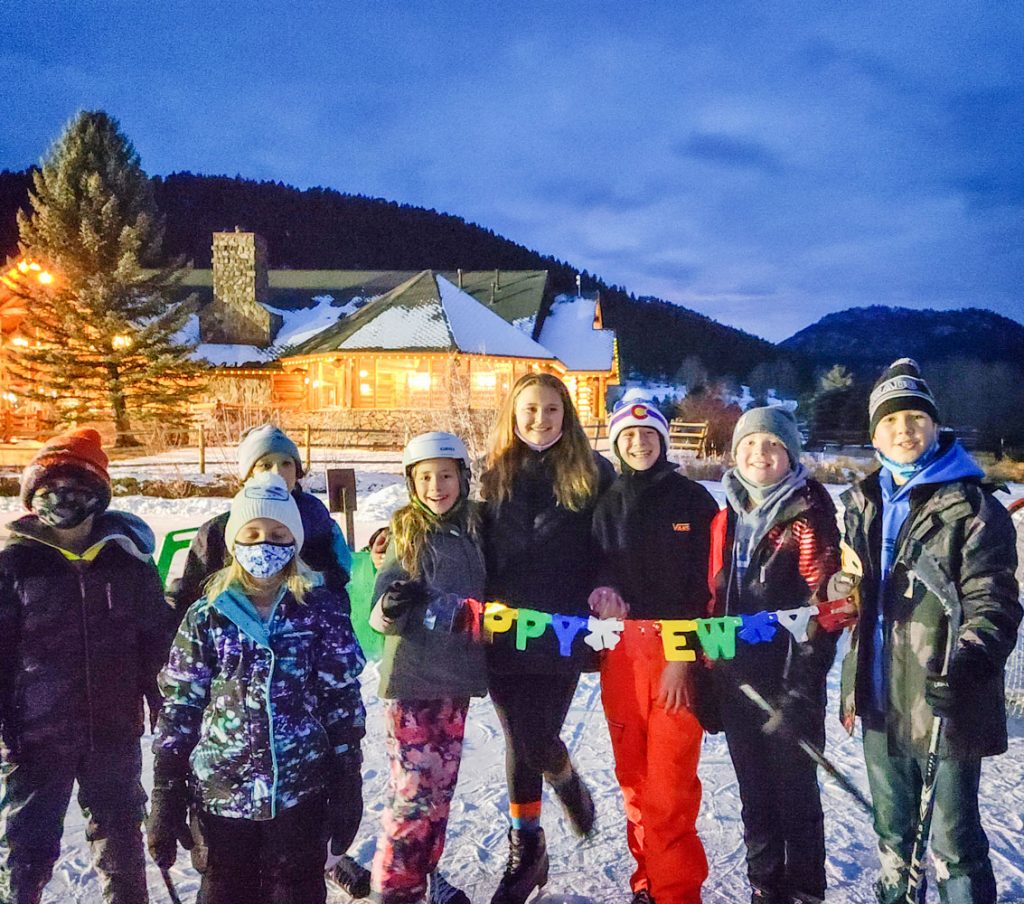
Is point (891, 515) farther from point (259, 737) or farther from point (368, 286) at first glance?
point (368, 286)

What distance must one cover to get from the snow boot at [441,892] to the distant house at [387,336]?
658 inches

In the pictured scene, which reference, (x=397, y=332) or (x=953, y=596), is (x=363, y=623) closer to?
(x=953, y=596)

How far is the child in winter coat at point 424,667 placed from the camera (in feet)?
9.95

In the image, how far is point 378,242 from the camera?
86.4 metres

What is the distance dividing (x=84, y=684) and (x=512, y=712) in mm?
1800

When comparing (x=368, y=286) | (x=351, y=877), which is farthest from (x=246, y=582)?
(x=368, y=286)

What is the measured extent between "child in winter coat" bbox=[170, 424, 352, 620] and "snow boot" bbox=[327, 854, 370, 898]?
1293 mm

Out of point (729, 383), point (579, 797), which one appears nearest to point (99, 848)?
point (579, 797)

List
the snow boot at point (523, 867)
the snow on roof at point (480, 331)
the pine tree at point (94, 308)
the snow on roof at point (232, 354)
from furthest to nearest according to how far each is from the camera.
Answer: the snow on roof at point (232, 354) → the snow on roof at point (480, 331) → the pine tree at point (94, 308) → the snow boot at point (523, 867)

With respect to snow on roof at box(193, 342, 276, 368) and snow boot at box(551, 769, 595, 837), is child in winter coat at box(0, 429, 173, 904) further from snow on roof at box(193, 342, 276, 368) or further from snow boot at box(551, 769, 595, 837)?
snow on roof at box(193, 342, 276, 368)

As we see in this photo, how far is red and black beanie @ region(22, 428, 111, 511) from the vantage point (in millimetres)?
2885

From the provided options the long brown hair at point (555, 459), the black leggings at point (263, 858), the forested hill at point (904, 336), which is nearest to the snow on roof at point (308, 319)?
the long brown hair at point (555, 459)

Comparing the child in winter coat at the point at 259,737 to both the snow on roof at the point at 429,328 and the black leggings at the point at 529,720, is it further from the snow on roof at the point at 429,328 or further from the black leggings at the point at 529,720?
the snow on roof at the point at 429,328

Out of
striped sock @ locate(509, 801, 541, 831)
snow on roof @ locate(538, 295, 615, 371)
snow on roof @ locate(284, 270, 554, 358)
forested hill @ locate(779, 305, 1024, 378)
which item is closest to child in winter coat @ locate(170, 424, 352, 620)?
striped sock @ locate(509, 801, 541, 831)
